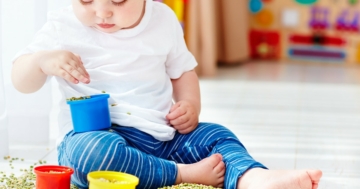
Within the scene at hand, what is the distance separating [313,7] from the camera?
3.62 m

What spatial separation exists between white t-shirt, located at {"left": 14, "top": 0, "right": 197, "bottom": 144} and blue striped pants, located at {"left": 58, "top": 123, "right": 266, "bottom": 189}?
0.03 meters

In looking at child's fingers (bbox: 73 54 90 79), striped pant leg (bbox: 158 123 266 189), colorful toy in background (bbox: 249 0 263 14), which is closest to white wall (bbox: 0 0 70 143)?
child's fingers (bbox: 73 54 90 79)

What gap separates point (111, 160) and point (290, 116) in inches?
43.5

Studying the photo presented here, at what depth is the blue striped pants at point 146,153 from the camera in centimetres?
118

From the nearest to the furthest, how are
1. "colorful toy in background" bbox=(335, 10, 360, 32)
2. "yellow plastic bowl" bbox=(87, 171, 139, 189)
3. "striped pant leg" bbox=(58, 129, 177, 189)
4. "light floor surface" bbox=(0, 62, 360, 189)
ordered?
1. "yellow plastic bowl" bbox=(87, 171, 139, 189)
2. "striped pant leg" bbox=(58, 129, 177, 189)
3. "light floor surface" bbox=(0, 62, 360, 189)
4. "colorful toy in background" bbox=(335, 10, 360, 32)

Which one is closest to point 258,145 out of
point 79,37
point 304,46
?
point 79,37

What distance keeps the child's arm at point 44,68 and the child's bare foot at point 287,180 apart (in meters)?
0.37

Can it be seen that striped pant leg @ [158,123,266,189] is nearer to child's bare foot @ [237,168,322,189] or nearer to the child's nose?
child's bare foot @ [237,168,322,189]

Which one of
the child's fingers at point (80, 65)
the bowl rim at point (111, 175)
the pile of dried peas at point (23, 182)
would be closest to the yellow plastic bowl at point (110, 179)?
the bowl rim at point (111, 175)

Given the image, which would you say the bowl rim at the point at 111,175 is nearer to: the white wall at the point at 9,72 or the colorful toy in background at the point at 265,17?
the white wall at the point at 9,72

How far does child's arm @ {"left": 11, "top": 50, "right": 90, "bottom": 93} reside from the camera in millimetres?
1213

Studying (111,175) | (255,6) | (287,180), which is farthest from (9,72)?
(255,6)

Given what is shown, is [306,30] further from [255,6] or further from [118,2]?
[118,2]

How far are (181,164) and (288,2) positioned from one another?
2.55 m
